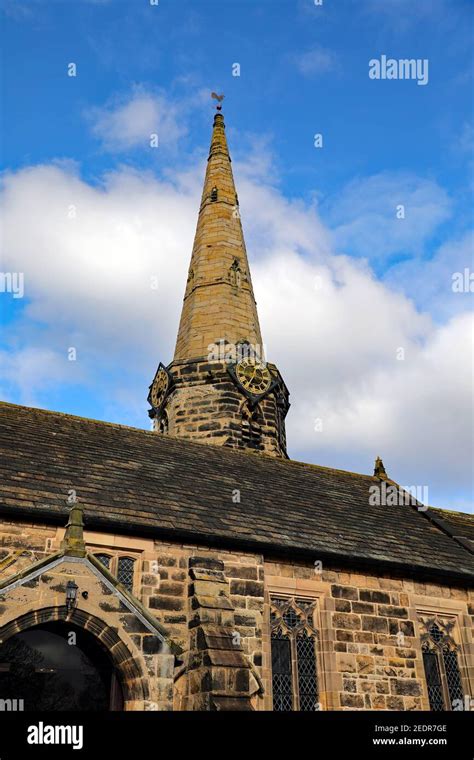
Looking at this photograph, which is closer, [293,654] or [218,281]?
[293,654]

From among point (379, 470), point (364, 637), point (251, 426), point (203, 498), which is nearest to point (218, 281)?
point (251, 426)

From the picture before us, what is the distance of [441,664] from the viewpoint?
504 inches

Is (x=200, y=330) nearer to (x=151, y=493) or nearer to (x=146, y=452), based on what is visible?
(x=146, y=452)

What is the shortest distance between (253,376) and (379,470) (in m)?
4.60

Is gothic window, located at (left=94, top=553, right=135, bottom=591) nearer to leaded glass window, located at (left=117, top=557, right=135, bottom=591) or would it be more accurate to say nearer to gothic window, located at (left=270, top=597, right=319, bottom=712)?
leaded glass window, located at (left=117, top=557, right=135, bottom=591)

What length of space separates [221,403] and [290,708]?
32.1ft

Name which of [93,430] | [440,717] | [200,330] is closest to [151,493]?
[93,430]

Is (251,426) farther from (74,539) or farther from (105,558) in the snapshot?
(74,539)

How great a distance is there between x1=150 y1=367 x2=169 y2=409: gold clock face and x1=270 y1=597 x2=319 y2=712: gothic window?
32.8 ft

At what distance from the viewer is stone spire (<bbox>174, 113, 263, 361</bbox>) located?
2158 cm

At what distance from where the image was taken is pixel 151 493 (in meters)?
11.9

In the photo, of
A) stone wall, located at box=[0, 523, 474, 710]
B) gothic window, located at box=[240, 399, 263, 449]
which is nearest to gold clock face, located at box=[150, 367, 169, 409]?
gothic window, located at box=[240, 399, 263, 449]

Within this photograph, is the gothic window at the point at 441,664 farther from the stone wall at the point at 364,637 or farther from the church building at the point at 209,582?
the stone wall at the point at 364,637

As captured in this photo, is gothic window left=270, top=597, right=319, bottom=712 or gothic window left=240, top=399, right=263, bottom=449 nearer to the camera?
gothic window left=270, top=597, right=319, bottom=712
